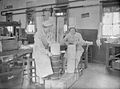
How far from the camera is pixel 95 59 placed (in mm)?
3936

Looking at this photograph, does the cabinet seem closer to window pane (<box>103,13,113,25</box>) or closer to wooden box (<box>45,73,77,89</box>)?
window pane (<box>103,13,113,25</box>)

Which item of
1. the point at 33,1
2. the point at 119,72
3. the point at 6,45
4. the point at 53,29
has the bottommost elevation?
the point at 119,72

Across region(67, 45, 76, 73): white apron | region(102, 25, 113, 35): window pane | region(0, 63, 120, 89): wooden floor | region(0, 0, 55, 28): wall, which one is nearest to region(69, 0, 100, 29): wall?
region(102, 25, 113, 35): window pane

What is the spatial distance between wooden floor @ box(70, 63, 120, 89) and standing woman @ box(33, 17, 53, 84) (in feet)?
2.13

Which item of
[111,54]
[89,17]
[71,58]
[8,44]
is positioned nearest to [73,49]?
[71,58]

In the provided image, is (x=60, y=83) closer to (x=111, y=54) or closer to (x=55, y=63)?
(x=55, y=63)

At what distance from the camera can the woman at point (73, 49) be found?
2704 millimetres

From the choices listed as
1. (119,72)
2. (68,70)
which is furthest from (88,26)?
(68,70)

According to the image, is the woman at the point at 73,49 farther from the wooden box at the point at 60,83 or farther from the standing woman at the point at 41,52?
the standing woman at the point at 41,52

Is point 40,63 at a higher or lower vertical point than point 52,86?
higher

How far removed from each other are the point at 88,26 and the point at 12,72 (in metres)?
2.41

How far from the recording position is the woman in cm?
270

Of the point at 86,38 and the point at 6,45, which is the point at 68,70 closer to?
the point at 6,45

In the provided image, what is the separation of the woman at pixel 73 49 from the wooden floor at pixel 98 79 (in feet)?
1.11
